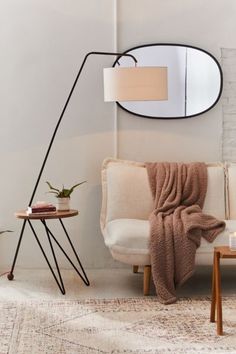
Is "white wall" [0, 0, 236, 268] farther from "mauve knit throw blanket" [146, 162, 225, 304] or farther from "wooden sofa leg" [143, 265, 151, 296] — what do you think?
"wooden sofa leg" [143, 265, 151, 296]

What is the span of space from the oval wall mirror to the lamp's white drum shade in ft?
2.03

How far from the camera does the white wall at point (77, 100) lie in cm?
473

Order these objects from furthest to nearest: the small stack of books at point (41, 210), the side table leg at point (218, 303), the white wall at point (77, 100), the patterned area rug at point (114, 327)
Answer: the white wall at point (77, 100), the small stack of books at point (41, 210), the side table leg at point (218, 303), the patterned area rug at point (114, 327)

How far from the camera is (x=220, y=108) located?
4859 mm

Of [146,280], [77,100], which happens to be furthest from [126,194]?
[77,100]

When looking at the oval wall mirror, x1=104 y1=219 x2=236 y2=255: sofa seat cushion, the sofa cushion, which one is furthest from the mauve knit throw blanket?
the oval wall mirror

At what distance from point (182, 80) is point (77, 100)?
84 centimetres

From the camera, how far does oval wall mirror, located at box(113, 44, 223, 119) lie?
4766mm

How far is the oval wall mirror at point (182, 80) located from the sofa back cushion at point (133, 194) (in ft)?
1.81

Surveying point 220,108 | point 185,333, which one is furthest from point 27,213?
point 220,108

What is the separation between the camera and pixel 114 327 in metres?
3.26

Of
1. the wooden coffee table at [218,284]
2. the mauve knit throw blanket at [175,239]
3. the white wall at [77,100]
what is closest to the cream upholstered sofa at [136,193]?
the mauve knit throw blanket at [175,239]

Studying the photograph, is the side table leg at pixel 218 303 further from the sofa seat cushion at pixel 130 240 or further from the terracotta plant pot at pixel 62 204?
the terracotta plant pot at pixel 62 204

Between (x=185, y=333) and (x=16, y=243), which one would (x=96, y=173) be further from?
(x=185, y=333)
